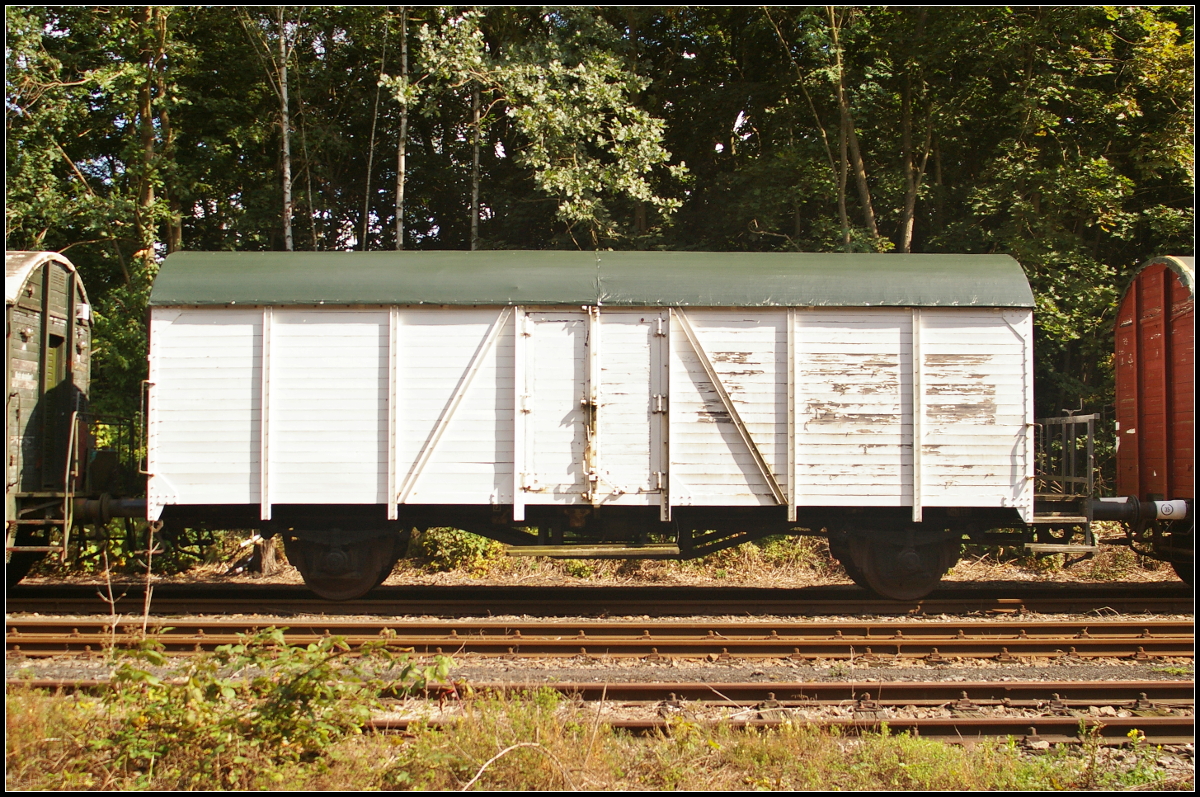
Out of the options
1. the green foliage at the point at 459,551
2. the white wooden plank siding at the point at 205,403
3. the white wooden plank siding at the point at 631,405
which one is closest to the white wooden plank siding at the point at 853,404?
the white wooden plank siding at the point at 631,405

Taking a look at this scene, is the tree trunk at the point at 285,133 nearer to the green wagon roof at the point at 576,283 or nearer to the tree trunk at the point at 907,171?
the green wagon roof at the point at 576,283

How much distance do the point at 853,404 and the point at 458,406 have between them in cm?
423

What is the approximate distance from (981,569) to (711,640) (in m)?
6.41

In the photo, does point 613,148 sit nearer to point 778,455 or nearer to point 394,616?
point 778,455

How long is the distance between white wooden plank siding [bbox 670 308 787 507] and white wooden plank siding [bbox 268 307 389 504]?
316cm

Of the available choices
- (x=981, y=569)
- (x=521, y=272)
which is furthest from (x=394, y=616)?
(x=981, y=569)

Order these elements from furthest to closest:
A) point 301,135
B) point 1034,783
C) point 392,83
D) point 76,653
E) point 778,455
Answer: point 301,135 < point 392,83 < point 778,455 < point 76,653 < point 1034,783

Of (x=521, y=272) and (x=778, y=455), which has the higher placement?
(x=521, y=272)

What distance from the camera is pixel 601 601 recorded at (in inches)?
338

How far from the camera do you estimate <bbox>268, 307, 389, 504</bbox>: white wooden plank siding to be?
791cm

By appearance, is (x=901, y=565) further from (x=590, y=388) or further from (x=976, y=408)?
(x=590, y=388)

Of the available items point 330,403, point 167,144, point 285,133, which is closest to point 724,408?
point 330,403

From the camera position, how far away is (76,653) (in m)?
6.73

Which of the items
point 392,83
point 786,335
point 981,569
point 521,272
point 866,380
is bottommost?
point 981,569
